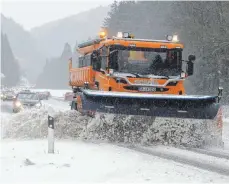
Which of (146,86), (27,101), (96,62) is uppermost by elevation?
(96,62)

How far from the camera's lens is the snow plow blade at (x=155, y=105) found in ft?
35.5

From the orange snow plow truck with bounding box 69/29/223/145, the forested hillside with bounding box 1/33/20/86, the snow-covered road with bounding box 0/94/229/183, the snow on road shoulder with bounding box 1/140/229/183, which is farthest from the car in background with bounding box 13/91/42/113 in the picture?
the forested hillside with bounding box 1/33/20/86

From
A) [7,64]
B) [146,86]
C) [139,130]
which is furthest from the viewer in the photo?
[7,64]

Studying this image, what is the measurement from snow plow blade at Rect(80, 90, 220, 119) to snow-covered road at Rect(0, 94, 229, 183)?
95cm

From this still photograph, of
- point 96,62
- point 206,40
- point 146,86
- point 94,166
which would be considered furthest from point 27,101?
point 94,166

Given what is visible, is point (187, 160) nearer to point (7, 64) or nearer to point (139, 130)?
point (139, 130)

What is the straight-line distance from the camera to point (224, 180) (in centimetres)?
702

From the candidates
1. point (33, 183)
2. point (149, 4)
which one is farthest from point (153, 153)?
point (149, 4)

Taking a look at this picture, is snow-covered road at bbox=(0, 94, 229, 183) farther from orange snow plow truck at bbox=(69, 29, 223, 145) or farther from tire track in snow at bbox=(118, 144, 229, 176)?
orange snow plow truck at bbox=(69, 29, 223, 145)

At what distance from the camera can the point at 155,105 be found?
10883 mm

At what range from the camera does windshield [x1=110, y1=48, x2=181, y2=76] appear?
12426mm

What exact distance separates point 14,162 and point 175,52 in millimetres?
6287

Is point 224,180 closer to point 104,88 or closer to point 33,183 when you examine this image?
point 33,183

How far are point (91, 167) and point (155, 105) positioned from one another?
135 inches
